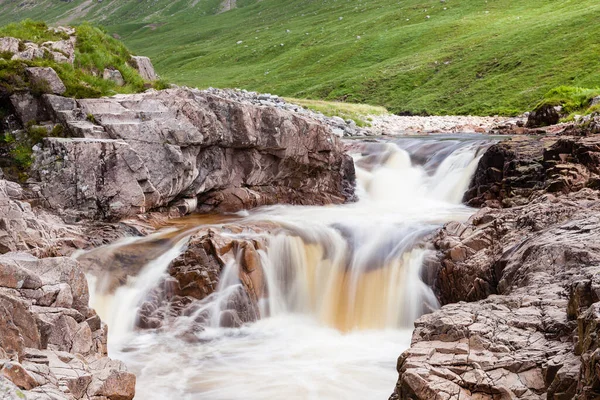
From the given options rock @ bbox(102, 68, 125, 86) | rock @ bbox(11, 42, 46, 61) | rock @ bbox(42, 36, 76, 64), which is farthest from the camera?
rock @ bbox(102, 68, 125, 86)

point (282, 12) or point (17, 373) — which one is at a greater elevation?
point (282, 12)

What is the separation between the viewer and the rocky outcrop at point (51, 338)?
850 centimetres

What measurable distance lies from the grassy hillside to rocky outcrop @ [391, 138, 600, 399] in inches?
2013

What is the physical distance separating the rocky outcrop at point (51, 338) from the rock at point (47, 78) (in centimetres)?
944

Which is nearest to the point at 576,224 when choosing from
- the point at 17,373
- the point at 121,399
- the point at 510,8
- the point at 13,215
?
the point at 121,399

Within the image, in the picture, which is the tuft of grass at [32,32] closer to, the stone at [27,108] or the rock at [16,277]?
the stone at [27,108]

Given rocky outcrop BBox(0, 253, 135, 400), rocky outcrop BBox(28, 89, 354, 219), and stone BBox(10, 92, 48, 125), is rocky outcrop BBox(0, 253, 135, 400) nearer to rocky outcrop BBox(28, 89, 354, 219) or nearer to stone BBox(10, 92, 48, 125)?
rocky outcrop BBox(28, 89, 354, 219)

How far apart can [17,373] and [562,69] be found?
7526 cm

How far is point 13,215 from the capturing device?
50.4 feet

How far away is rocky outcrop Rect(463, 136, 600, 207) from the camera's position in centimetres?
1969

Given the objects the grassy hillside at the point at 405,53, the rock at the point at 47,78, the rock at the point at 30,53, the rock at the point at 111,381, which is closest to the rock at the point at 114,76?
the rock at the point at 30,53

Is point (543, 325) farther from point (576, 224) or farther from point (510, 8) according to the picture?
point (510, 8)

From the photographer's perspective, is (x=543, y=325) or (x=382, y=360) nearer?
(x=543, y=325)

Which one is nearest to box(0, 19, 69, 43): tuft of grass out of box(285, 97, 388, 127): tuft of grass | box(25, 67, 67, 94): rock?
box(25, 67, 67, 94): rock
